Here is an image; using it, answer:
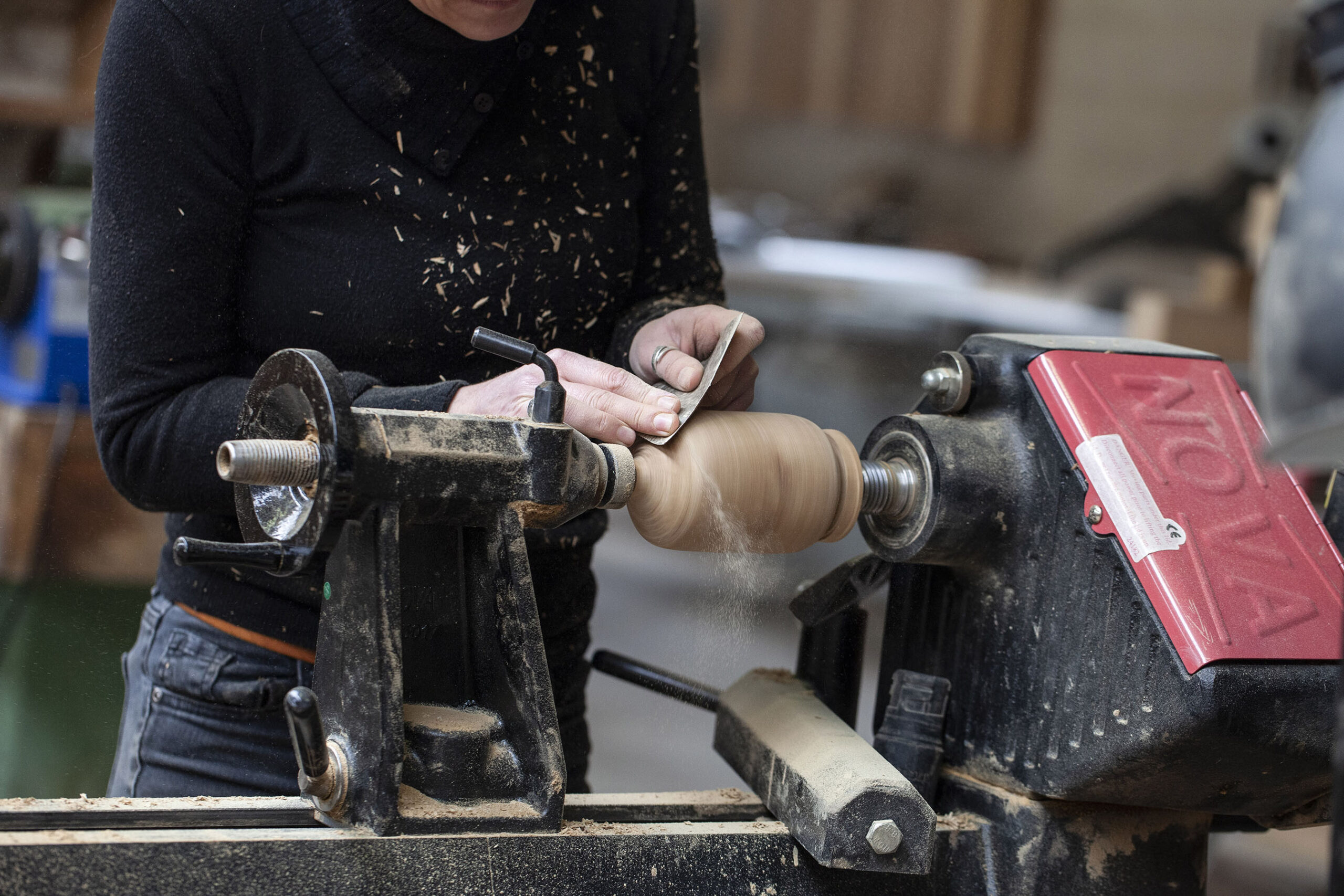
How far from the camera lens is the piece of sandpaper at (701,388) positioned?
2.78 ft

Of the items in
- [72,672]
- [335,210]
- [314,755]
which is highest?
[335,210]

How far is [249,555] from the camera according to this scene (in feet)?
2.39

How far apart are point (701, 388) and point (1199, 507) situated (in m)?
0.35

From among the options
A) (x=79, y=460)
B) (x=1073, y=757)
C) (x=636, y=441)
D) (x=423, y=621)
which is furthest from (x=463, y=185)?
(x=79, y=460)

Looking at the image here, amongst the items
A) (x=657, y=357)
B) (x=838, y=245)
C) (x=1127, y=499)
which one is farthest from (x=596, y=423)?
(x=838, y=245)

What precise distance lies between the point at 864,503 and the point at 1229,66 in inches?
190

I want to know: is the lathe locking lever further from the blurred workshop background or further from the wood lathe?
the blurred workshop background

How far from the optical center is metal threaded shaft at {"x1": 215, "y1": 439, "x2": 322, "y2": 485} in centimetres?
67

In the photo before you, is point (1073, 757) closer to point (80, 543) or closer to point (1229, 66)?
point (80, 543)

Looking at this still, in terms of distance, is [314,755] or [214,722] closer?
[314,755]

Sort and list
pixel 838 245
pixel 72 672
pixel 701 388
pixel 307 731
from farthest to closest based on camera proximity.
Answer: pixel 838 245, pixel 72 672, pixel 701 388, pixel 307 731

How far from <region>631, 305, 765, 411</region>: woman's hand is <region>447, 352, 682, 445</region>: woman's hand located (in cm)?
5

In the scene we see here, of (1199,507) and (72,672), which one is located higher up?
(1199,507)

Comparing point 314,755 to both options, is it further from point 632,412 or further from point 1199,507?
point 1199,507
